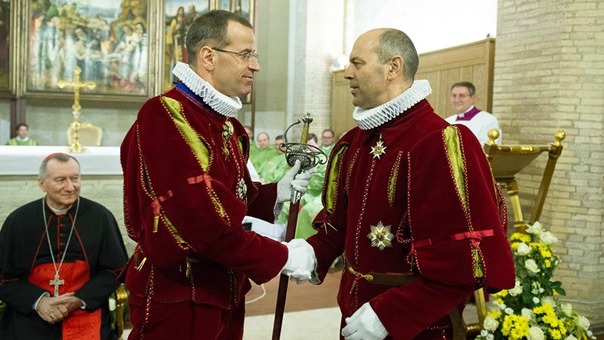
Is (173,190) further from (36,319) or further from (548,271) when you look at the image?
(548,271)

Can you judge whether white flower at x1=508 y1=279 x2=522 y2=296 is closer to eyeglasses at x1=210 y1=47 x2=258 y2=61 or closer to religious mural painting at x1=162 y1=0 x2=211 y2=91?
eyeglasses at x1=210 y1=47 x2=258 y2=61

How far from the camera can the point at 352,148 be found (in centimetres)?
254

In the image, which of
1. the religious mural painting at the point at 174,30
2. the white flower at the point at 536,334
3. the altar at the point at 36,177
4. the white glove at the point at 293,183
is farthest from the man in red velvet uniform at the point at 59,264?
the religious mural painting at the point at 174,30

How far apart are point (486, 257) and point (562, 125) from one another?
15.5 feet

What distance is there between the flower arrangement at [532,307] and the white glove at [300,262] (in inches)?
88.7

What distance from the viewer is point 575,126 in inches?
245

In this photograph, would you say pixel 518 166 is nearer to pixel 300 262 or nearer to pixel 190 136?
pixel 300 262

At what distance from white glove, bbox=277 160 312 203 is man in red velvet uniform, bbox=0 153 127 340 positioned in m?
1.42

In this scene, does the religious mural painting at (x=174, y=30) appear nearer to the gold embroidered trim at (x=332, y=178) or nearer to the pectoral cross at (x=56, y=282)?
the pectoral cross at (x=56, y=282)

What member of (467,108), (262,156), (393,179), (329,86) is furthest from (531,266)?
(329,86)

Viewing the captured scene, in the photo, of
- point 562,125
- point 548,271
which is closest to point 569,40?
point 562,125

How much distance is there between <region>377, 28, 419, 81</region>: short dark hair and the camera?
7.57ft

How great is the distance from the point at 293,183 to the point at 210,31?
31.1 inches

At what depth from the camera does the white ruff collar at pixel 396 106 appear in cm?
227
